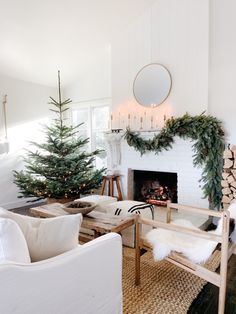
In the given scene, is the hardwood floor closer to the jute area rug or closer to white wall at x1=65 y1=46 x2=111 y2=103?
the jute area rug

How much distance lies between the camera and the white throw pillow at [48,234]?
1394 mm

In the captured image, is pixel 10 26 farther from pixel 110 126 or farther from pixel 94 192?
pixel 94 192

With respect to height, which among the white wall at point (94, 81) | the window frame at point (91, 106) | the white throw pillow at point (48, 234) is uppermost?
the white wall at point (94, 81)

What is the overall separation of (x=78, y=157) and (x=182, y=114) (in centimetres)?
190

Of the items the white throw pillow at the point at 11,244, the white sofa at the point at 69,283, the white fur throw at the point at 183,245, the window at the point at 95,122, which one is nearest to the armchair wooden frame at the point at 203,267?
the white fur throw at the point at 183,245

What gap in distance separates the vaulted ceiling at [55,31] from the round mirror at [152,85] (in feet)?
2.92

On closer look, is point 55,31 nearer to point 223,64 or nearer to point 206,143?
point 223,64

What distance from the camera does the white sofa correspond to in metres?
1.04

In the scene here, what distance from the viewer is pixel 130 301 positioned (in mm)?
1975

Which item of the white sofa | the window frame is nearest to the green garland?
the window frame

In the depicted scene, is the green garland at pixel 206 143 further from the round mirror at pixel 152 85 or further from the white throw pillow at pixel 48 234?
the white throw pillow at pixel 48 234

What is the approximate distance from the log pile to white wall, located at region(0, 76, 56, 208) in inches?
143

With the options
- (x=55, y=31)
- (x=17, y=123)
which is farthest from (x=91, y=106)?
(x=55, y=31)

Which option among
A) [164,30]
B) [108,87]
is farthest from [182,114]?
[108,87]
